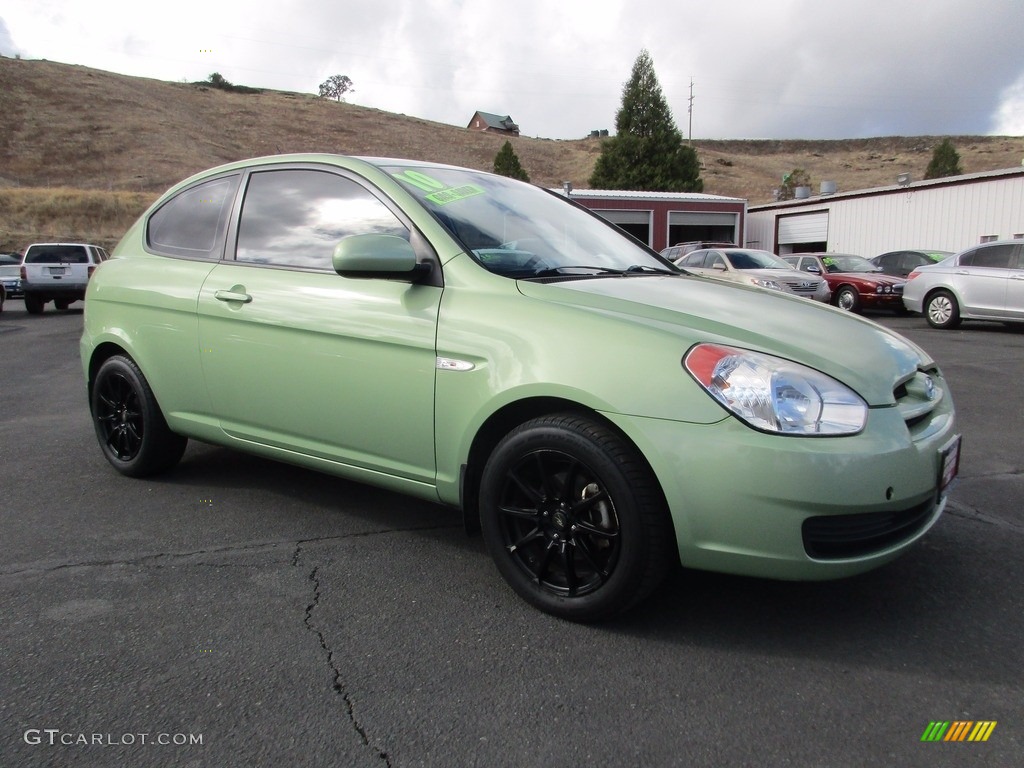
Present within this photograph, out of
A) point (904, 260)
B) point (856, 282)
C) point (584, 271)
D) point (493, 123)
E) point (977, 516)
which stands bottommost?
point (977, 516)

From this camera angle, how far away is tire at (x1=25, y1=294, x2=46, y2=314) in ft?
57.6

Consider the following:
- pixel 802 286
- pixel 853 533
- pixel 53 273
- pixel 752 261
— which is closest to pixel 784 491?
pixel 853 533

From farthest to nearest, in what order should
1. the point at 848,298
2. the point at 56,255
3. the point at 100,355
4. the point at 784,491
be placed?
the point at 56,255 → the point at 848,298 → the point at 100,355 → the point at 784,491

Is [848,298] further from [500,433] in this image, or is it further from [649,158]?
[649,158]

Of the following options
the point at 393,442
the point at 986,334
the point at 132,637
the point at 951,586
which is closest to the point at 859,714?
the point at 951,586

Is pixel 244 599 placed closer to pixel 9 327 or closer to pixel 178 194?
pixel 178 194

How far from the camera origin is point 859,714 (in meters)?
2.08

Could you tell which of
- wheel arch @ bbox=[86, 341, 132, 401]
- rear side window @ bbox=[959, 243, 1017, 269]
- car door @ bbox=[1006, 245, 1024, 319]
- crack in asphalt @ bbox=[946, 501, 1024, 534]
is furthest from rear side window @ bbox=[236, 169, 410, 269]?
rear side window @ bbox=[959, 243, 1017, 269]

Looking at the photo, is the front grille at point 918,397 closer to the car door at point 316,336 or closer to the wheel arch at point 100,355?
the car door at point 316,336

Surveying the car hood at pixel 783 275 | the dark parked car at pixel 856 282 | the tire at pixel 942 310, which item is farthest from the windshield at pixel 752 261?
the tire at pixel 942 310

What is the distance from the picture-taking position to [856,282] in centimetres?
1645

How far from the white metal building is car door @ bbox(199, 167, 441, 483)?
25.9 m

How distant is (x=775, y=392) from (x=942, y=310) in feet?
41.2

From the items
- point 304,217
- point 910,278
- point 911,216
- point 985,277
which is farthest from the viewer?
point 911,216
